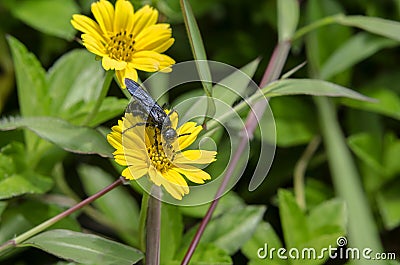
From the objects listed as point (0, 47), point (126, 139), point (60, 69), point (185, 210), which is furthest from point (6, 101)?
point (126, 139)

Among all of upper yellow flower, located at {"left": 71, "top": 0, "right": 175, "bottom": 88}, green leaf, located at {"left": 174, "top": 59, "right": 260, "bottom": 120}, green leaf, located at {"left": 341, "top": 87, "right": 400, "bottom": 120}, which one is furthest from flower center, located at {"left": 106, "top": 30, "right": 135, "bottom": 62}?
green leaf, located at {"left": 341, "top": 87, "right": 400, "bottom": 120}

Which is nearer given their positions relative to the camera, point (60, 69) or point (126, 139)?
point (126, 139)

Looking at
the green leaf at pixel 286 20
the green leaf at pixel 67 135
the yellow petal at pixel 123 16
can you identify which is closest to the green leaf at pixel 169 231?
the green leaf at pixel 67 135

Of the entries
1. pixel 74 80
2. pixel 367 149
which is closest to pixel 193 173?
pixel 74 80

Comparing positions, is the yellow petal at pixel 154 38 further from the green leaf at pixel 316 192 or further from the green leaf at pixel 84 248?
the green leaf at pixel 316 192

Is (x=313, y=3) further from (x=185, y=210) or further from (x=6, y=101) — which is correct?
(x=6, y=101)

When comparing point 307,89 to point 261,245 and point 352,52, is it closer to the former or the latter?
point 261,245
